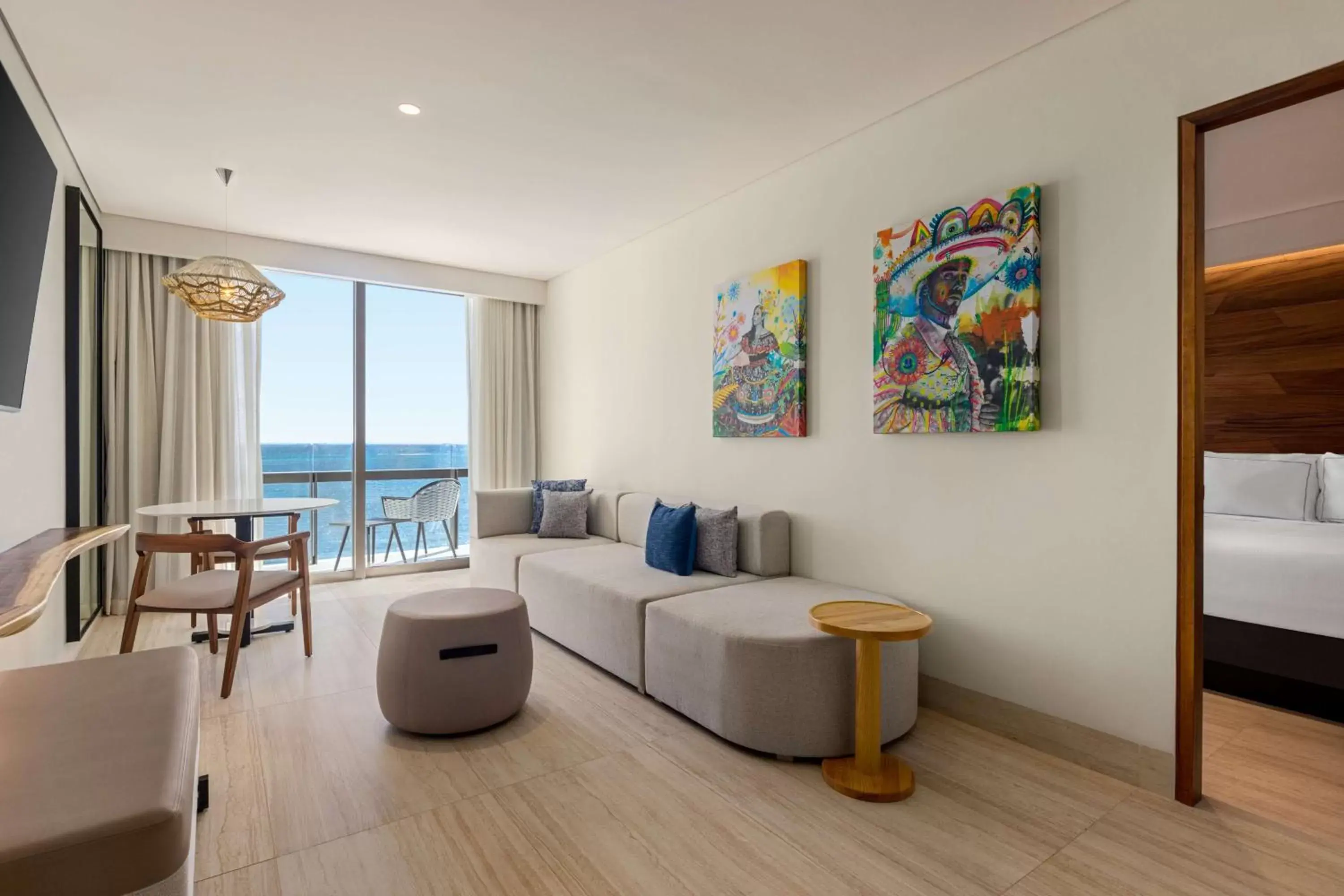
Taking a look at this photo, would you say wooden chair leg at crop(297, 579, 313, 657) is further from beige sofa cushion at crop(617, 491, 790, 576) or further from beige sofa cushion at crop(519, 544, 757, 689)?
beige sofa cushion at crop(617, 491, 790, 576)

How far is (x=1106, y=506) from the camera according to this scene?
7.50 ft

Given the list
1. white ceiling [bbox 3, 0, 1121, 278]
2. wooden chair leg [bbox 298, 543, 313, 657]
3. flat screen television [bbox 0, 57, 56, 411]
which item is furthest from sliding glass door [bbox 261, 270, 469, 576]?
flat screen television [bbox 0, 57, 56, 411]

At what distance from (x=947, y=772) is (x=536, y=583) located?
2412mm

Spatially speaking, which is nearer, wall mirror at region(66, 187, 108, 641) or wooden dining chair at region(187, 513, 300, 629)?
wall mirror at region(66, 187, 108, 641)

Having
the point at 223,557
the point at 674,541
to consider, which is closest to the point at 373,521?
the point at 223,557

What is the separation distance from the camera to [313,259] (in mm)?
4984

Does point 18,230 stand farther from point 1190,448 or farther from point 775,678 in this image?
point 1190,448

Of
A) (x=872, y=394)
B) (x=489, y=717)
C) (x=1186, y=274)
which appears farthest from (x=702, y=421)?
(x=1186, y=274)

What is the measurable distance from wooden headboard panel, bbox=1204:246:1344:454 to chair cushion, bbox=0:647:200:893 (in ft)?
17.6

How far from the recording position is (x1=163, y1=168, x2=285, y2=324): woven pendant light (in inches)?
136

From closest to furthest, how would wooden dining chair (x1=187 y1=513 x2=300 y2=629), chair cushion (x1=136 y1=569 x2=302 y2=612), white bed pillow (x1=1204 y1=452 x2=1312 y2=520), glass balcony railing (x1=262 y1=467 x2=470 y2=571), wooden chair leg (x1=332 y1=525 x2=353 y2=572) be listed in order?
chair cushion (x1=136 y1=569 x2=302 y2=612), wooden dining chair (x1=187 y1=513 x2=300 y2=629), white bed pillow (x1=1204 y1=452 x2=1312 y2=520), glass balcony railing (x1=262 y1=467 x2=470 y2=571), wooden chair leg (x1=332 y1=525 x2=353 y2=572)

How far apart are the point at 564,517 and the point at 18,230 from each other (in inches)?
124

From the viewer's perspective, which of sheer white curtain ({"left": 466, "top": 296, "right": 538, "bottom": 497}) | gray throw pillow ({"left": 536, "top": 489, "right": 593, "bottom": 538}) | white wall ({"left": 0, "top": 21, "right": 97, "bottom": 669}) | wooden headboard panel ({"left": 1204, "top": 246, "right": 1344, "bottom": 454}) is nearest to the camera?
white wall ({"left": 0, "top": 21, "right": 97, "bottom": 669})

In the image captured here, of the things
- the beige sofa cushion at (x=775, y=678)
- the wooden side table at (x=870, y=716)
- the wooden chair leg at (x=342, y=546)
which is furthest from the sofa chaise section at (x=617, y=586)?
the wooden chair leg at (x=342, y=546)
